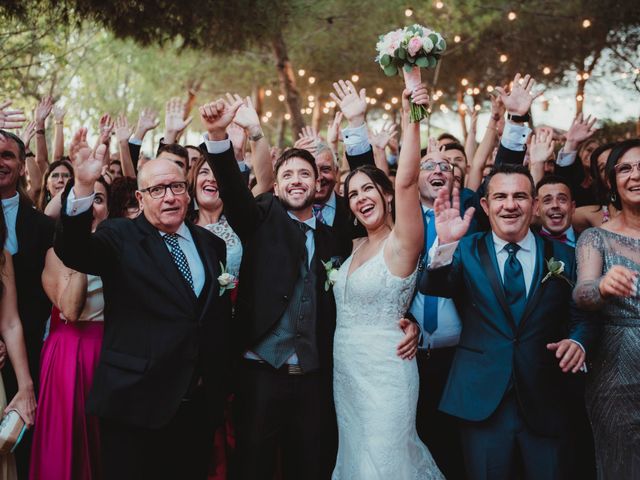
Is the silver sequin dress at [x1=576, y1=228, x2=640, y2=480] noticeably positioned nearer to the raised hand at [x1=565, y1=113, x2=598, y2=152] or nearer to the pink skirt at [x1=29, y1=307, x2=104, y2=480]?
the raised hand at [x1=565, y1=113, x2=598, y2=152]

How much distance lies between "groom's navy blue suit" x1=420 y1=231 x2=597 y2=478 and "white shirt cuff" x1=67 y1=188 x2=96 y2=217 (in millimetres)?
1663

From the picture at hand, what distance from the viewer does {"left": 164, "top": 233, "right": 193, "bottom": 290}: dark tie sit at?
10.1 feet

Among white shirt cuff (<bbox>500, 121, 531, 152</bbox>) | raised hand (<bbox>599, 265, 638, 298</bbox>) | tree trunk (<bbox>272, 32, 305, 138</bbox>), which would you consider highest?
tree trunk (<bbox>272, 32, 305, 138</bbox>)

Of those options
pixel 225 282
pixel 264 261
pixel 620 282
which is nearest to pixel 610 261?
pixel 620 282

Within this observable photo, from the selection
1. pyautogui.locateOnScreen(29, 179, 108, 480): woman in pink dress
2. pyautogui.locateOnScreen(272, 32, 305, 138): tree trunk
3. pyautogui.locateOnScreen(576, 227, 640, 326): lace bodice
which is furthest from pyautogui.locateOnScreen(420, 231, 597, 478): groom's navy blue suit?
pyautogui.locateOnScreen(272, 32, 305, 138): tree trunk

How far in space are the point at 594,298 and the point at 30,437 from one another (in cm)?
327

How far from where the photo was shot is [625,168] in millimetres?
2982

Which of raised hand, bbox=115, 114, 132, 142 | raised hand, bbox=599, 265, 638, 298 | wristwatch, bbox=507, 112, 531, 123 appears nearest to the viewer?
raised hand, bbox=599, 265, 638, 298

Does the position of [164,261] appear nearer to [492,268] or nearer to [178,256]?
[178,256]

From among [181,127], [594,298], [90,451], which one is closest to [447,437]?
[594,298]

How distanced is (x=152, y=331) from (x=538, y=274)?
197cm

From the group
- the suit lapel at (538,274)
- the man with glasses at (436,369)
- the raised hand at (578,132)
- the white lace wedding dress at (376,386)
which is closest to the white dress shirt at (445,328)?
the man with glasses at (436,369)

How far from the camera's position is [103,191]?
4.10 m

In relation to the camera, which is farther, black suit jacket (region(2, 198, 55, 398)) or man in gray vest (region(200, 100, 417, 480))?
black suit jacket (region(2, 198, 55, 398))
